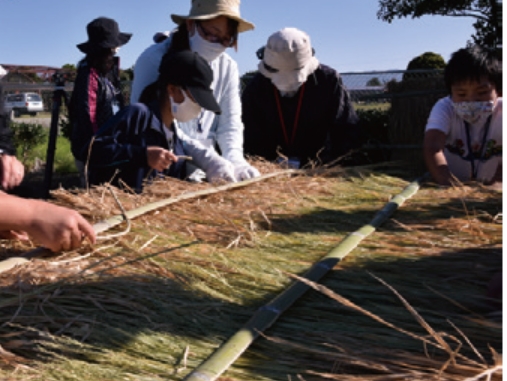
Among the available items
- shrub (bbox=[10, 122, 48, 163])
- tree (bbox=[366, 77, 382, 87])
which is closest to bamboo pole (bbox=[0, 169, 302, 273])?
tree (bbox=[366, 77, 382, 87])

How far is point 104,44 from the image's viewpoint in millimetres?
4055

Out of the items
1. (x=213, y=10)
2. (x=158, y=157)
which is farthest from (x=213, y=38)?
(x=158, y=157)

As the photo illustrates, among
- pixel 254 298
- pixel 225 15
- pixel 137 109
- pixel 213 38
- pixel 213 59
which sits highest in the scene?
pixel 225 15

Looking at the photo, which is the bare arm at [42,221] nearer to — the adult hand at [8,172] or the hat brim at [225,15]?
the adult hand at [8,172]

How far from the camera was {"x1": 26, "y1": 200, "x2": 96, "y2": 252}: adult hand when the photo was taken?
4.83ft

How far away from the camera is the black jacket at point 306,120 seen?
4215mm

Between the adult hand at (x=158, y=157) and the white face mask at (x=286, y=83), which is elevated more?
the white face mask at (x=286, y=83)

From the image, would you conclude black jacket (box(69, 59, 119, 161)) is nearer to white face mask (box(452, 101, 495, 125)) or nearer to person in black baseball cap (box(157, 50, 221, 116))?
person in black baseball cap (box(157, 50, 221, 116))

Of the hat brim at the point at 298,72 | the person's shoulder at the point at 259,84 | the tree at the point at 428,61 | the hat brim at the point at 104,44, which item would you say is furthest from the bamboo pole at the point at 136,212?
the tree at the point at 428,61

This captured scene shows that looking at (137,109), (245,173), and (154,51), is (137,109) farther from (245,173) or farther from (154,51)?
(154,51)

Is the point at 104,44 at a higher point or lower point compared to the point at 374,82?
higher

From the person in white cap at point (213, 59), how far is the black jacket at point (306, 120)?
0.56 m

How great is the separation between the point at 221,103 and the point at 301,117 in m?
0.71

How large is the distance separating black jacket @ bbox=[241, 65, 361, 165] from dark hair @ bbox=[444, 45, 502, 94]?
117 centimetres
